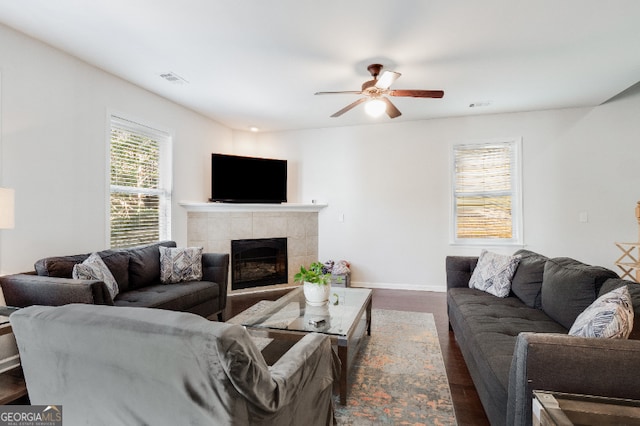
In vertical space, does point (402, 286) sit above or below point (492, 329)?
below

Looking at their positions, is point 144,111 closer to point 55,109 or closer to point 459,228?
point 55,109

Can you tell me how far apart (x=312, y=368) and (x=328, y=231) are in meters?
3.96

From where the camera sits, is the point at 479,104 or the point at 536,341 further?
the point at 479,104

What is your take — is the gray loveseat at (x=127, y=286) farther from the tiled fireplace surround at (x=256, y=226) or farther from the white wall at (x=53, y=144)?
the tiled fireplace surround at (x=256, y=226)

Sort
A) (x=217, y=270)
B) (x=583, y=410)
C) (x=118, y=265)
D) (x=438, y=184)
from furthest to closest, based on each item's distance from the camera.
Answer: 1. (x=438, y=184)
2. (x=217, y=270)
3. (x=118, y=265)
4. (x=583, y=410)

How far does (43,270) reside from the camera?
7.77ft

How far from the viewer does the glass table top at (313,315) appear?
2.19 metres

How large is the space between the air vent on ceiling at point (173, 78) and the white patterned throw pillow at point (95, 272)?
6.31 ft

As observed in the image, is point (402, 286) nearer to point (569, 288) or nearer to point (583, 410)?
point (569, 288)

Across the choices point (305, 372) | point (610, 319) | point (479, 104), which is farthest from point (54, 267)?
point (479, 104)

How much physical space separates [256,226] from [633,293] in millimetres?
4211

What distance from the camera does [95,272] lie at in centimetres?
251

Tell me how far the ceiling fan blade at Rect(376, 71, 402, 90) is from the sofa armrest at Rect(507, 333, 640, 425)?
2066 mm

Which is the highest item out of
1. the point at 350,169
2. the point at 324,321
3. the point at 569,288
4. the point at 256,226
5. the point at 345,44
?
the point at 345,44
